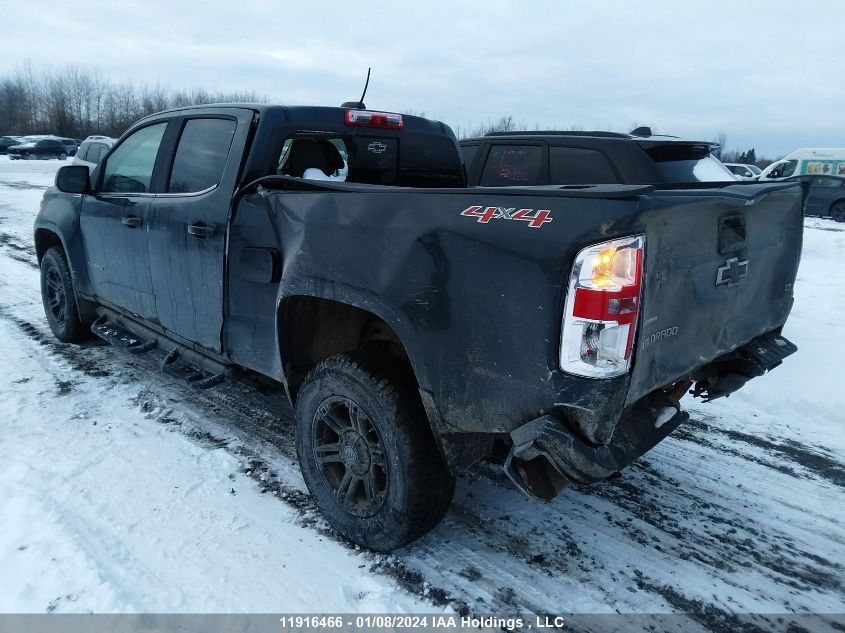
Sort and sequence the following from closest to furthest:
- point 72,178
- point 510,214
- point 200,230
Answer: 1. point 510,214
2. point 200,230
3. point 72,178

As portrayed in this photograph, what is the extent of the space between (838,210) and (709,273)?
66.7ft

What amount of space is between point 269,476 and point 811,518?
297 cm

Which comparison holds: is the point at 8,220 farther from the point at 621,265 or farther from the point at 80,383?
the point at 621,265

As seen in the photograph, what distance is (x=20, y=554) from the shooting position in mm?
2582

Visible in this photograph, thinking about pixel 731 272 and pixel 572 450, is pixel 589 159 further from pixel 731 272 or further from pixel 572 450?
pixel 572 450

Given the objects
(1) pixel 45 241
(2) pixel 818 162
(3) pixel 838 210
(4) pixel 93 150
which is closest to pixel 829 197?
(3) pixel 838 210

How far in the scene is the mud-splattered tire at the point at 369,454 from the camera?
2.49m

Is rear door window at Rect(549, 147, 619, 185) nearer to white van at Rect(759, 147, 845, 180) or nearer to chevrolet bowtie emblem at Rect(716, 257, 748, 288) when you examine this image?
chevrolet bowtie emblem at Rect(716, 257, 748, 288)

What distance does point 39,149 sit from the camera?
124ft

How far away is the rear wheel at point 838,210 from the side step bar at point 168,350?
20899 millimetres

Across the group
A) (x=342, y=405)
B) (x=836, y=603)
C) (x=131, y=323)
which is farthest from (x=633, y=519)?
(x=131, y=323)

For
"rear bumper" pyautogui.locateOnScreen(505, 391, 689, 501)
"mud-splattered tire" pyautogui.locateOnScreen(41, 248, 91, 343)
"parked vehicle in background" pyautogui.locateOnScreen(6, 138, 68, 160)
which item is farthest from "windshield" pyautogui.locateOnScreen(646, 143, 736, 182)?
"parked vehicle in background" pyautogui.locateOnScreen(6, 138, 68, 160)

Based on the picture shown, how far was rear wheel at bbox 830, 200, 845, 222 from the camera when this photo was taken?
18344 mm

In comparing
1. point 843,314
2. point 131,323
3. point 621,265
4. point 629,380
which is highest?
point 621,265
